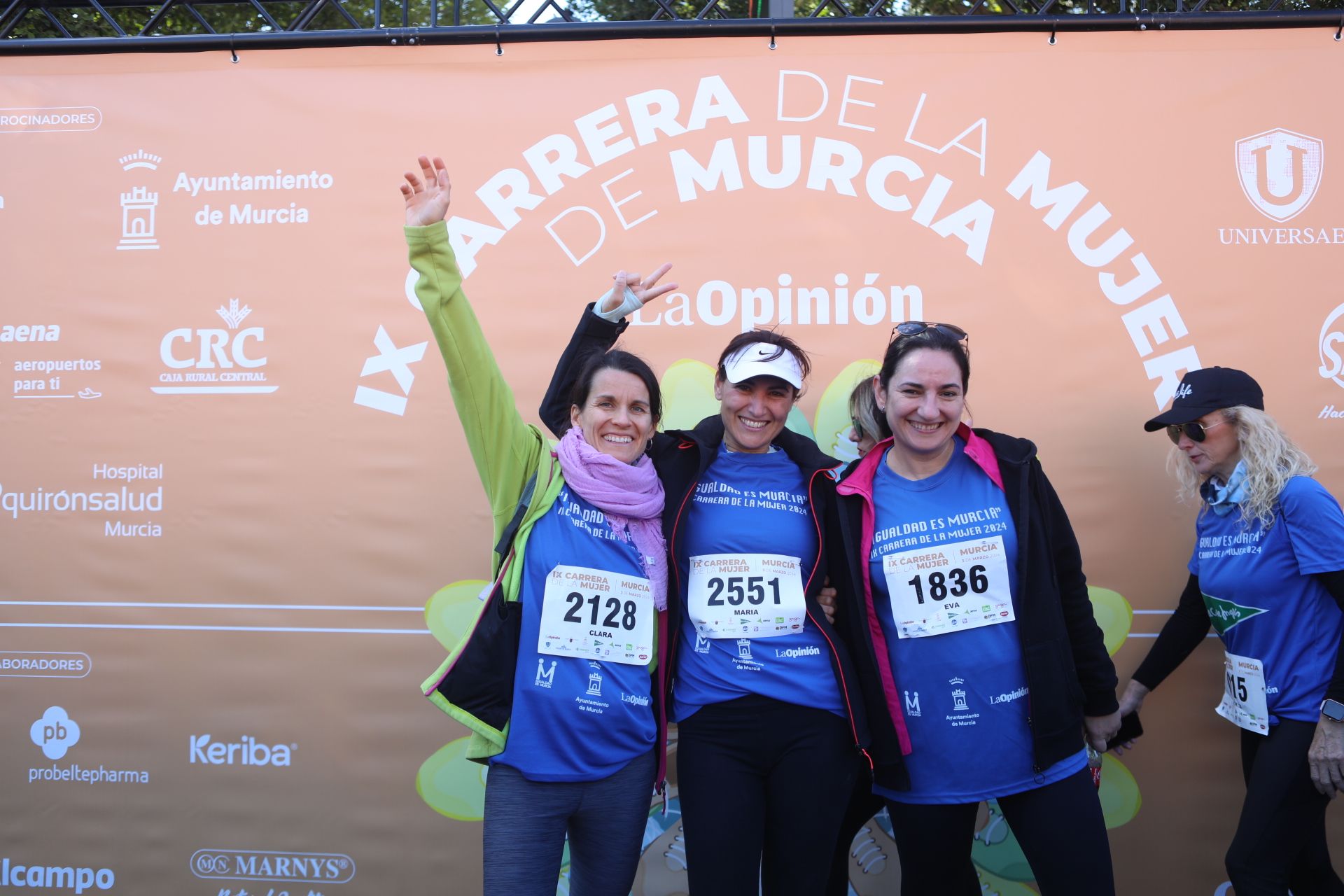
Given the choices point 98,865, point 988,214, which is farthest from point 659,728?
point 98,865

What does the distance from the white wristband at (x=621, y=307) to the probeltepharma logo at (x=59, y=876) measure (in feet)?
8.72

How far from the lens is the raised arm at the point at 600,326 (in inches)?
89.9

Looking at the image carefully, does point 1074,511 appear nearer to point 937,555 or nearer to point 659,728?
point 937,555

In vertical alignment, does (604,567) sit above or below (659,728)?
above

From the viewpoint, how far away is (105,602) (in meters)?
3.02

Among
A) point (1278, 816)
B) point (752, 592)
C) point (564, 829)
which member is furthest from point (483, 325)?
point (1278, 816)

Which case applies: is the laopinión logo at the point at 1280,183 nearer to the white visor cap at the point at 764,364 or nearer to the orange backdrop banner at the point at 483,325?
the orange backdrop banner at the point at 483,325

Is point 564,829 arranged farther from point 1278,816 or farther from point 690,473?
point 1278,816

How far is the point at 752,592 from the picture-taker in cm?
205

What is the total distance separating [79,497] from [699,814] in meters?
2.52

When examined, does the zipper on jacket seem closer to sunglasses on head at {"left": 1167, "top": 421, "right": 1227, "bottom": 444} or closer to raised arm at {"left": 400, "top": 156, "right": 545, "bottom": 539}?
raised arm at {"left": 400, "top": 156, "right": 545, "bottom": 539}

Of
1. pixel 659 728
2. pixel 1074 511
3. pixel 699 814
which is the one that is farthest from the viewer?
pixel 1074 511

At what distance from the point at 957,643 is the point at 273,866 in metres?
2.45

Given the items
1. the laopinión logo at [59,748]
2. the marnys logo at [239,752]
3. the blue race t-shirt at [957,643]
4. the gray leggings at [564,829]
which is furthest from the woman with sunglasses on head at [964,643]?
the laopinión logo at [59,748]
